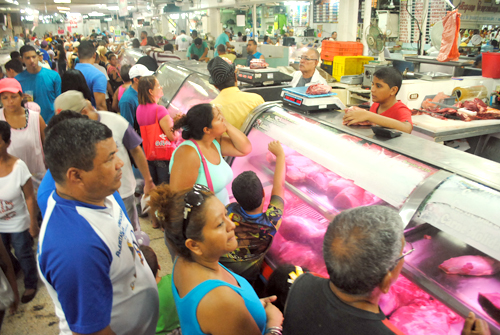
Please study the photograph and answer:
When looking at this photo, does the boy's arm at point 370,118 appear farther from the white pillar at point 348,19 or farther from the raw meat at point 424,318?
the white pillar at point 348,19

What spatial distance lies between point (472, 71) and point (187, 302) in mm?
5291

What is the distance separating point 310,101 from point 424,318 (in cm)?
166

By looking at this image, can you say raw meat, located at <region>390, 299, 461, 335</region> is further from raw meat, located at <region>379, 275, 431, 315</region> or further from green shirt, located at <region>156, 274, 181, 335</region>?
green shirt, located at <region>156, 274, 181, 335</region>

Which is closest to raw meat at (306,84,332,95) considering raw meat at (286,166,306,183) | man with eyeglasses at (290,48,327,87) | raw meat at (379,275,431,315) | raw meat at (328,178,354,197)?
raw meat at (286,166,306,183)

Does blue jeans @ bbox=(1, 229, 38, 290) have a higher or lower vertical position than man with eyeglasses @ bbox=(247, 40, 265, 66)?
lower

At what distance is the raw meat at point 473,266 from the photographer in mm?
1673

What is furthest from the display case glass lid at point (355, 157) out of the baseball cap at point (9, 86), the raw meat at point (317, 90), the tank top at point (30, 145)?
the baseball cap at point (9, 86)

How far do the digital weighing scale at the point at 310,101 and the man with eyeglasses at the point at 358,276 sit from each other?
1.65 m

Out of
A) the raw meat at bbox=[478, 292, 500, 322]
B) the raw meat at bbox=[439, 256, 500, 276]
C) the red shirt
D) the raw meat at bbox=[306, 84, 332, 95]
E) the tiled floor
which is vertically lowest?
the tiled floor

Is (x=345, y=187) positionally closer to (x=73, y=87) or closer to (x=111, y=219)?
(x=111, y=219)

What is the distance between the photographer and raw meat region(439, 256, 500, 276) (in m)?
1.67

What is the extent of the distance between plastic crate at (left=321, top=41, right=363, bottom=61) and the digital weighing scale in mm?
3983

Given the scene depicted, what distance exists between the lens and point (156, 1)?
19844 mm

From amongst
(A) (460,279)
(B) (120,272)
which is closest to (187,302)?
(B) (120,272)
